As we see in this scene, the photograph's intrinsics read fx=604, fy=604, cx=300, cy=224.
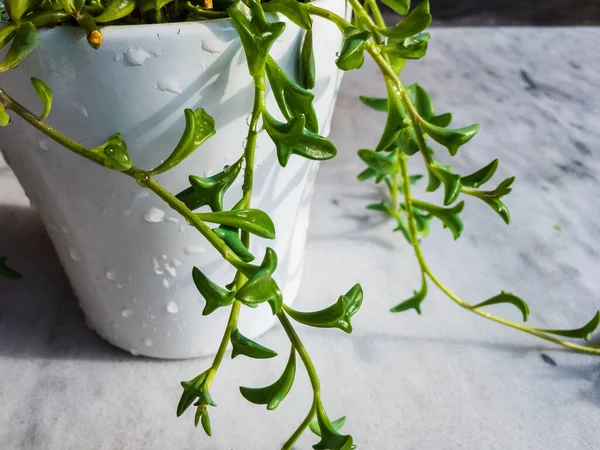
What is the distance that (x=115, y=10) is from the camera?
0.77 ft

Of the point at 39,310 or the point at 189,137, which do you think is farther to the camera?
the point at 39,310

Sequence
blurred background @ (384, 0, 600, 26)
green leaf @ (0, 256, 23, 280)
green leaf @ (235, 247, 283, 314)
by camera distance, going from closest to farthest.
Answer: green leaf @ (235, 247, 283, 314)
green leaf @ (0, 256, 23, 280)
blurred background @ (384, 0, 600, 26)

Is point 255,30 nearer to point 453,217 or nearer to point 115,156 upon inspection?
point 115,156

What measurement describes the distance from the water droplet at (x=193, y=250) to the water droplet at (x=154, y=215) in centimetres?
2

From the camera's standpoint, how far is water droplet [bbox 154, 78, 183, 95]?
256 mm

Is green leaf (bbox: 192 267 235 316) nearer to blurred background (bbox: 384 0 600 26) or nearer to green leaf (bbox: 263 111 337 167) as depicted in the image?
green leaf (bbox: 263 111 337 167)

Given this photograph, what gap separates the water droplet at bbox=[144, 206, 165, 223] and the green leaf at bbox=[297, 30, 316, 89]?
10cm

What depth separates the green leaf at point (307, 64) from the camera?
0.27 metres

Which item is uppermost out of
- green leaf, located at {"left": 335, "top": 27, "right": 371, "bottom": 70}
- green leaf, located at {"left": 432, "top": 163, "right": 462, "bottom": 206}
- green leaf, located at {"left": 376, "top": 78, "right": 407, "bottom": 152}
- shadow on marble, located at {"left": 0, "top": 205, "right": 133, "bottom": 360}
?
green leaf, located at {"left": 335, "top": 27, "right": 371, "bottom": 70}

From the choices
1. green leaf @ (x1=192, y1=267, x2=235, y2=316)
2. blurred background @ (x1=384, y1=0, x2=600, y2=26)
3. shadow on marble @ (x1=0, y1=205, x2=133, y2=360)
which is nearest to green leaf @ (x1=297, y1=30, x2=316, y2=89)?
green leaf @ (x1=192, y1=267, x2=235, y2=316)

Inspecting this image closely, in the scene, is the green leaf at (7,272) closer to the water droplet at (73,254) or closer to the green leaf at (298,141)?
the water droplet at (73,254)

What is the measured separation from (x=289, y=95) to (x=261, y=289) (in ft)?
0.29

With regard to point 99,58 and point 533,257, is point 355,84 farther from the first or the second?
point 99,58

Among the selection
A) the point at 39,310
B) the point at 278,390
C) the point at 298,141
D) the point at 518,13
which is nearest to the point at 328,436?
the point at 278,390
